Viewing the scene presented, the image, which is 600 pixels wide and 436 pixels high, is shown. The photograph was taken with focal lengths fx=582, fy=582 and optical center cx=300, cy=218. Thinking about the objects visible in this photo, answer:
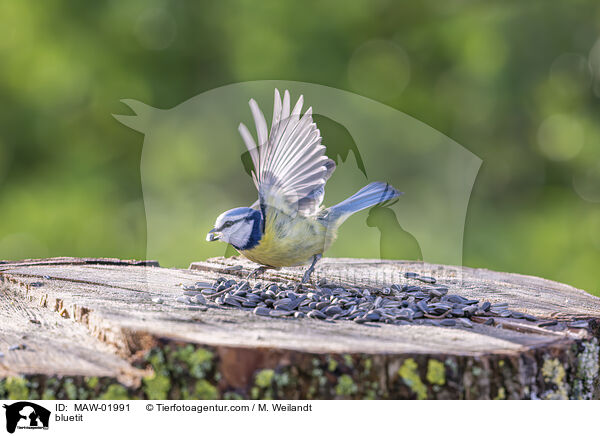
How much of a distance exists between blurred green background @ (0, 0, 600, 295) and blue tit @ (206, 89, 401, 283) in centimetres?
275

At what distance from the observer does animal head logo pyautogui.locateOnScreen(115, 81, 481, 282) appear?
12.2ft

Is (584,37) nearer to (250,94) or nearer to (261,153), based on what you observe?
(250,94)

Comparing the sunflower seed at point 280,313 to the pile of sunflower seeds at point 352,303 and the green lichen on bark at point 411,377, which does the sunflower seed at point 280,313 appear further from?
the green lichen on bark at point 411,377

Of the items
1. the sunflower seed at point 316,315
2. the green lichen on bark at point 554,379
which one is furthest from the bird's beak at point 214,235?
the green lichen on bark at point 554,379

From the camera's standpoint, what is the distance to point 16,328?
1.52 m

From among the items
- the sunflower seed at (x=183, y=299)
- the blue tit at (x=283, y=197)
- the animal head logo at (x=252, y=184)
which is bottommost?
the sunflower seed at (x=183, y=299)

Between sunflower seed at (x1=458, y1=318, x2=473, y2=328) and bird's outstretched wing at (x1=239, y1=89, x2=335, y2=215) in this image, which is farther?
bird's outstretched wing at (x1=239, y1=89, x2=335, y2=215)

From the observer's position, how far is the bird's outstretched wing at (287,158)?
174cm

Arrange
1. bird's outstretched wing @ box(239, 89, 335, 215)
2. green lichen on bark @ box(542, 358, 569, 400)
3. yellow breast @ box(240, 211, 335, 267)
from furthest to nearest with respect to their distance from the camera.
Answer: yellow breast @ box(240, 211, 335, 267) < bird's outstretched wing @ box(239, 89, 335, 215) < green lichen on bark @ box(542, 358, 569, 400)

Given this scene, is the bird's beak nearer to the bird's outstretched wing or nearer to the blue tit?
the blue tit
